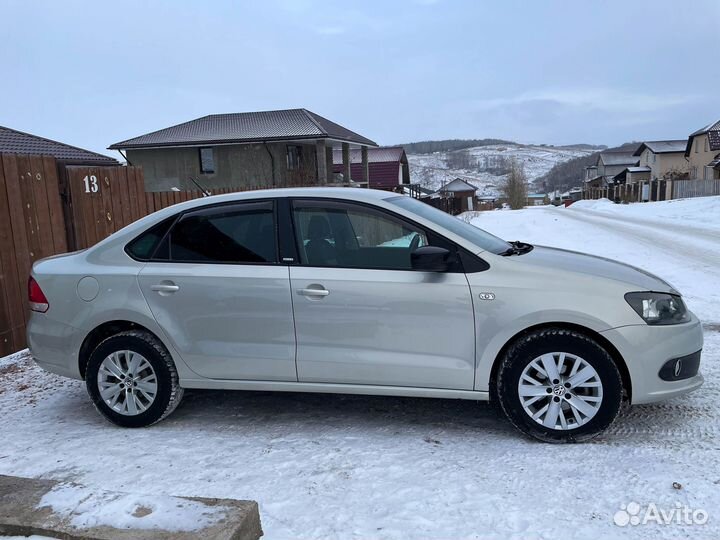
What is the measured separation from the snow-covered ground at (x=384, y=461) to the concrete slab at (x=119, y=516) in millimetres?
454

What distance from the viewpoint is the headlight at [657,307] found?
376 centimetres

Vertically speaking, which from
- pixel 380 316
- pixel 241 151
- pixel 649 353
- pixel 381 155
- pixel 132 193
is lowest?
pixel 649 353

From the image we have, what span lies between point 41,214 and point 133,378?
338 cm

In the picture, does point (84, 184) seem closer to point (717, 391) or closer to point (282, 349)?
point (282, 349)

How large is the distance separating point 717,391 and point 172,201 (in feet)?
25.5

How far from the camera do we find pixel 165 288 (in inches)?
169

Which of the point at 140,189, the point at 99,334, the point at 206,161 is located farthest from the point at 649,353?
the point at 206,161

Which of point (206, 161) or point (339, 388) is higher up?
point (206, 161)

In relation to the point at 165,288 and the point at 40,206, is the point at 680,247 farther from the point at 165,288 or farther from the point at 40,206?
the point at 40,206

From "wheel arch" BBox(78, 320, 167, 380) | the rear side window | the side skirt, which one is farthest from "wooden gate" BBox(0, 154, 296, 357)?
the side skirt

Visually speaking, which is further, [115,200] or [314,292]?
[115,200]

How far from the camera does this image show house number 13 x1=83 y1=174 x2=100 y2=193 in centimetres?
764

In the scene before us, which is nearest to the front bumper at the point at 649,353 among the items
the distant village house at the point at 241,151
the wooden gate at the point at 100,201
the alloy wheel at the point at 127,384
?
the alloy wheel at the point at 127,384

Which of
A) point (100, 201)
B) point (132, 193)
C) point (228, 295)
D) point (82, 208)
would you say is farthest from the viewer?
point (132, 193)
